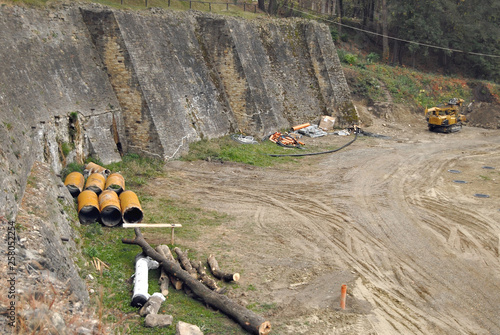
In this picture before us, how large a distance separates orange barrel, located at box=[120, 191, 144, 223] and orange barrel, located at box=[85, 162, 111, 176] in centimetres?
276

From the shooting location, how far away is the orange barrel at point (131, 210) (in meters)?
15.1

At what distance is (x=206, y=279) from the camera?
12.2 m

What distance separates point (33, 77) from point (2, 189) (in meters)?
7.85

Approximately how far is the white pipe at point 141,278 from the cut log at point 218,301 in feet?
0.64

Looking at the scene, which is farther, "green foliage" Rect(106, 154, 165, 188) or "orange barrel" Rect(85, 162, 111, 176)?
"green foliage" Rect(106, 154, 165, 188)

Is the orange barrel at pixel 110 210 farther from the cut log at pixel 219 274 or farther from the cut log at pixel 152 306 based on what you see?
the cut log at pixel 152 306

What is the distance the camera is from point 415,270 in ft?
45.8

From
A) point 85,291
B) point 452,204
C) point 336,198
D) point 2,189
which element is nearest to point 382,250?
point 336,198

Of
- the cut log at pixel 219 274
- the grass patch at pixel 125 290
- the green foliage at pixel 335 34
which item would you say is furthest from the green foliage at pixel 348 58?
the cut log at pixel 219 274

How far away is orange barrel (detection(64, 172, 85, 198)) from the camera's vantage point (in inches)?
621

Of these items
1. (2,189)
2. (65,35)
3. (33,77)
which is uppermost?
(65,35)

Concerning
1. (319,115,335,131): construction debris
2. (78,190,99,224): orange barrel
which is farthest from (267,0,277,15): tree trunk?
(78,190,99,224): orange barrel

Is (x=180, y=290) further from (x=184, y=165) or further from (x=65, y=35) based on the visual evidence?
(x=65, y=35)

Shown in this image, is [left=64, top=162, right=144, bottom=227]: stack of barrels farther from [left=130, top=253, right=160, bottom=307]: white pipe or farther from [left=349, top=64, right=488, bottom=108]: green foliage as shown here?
[left=349, top=64, right=488, bottom=108]: green foliage
